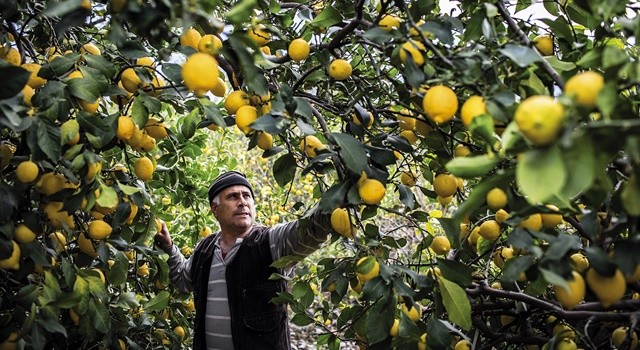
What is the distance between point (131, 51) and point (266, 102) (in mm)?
343

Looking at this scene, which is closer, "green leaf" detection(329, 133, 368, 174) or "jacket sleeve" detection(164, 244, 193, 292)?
"green leaf" detection(329, 133, 368, 174)

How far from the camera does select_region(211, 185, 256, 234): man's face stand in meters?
2.91

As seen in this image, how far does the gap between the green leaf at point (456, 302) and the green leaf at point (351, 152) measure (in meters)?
0.36

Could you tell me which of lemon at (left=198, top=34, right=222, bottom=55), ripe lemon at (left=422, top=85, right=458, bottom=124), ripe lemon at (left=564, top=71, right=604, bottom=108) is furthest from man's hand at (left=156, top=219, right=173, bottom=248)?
ripe lemon at (left=564, top=71, right=604, bottom=108)

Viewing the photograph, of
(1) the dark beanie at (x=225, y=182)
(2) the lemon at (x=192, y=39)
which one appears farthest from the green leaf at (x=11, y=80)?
(1) the dark beanie at (x=225, y=182)

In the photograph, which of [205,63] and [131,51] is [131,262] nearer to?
[131,51]

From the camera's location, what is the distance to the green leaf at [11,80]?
1.07 metres

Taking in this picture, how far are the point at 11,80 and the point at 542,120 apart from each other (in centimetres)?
90

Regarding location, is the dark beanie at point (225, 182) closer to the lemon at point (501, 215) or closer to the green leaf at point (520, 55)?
the lemon at point (501, 215)

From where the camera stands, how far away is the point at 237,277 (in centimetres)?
269

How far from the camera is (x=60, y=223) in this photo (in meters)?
1.47

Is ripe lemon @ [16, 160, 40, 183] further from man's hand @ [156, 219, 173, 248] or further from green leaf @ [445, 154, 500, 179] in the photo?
man's hand @ [156, 219, 173, 248]

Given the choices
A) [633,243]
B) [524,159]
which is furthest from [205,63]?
[633,243]

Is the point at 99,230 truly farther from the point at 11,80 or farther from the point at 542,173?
the point at 542,173
